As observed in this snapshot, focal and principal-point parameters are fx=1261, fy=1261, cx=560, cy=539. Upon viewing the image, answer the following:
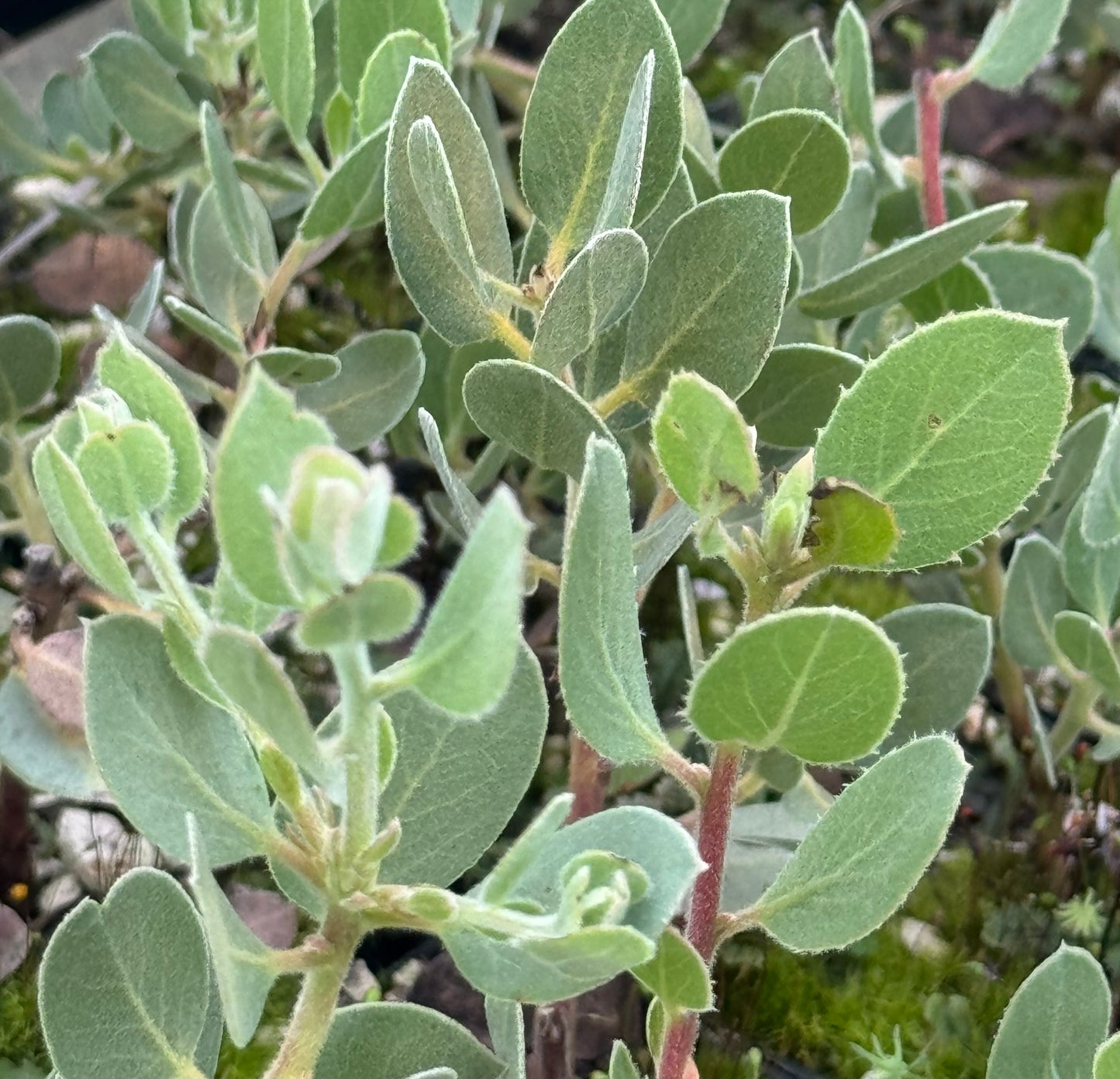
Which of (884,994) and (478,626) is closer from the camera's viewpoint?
(478,626)

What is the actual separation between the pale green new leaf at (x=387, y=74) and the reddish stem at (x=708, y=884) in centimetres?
35

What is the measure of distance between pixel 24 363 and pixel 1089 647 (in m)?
0.68

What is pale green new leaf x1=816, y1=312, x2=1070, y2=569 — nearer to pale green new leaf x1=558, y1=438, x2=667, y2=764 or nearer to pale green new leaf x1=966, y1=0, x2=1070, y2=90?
pale green new leaf x1=558, y1=438, x2=667, y2=764

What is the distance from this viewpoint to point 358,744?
377 millimetres

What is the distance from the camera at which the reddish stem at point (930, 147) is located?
83cm

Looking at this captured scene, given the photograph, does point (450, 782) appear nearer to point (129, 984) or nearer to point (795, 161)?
point (129, 984)

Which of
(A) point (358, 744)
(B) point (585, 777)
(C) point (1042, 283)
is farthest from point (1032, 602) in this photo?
(A) point (358, 744)

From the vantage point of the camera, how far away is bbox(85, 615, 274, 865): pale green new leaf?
45cm

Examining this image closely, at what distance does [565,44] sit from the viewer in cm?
55

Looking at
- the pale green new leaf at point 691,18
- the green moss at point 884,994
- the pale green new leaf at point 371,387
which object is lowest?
the green moss at point 884,994

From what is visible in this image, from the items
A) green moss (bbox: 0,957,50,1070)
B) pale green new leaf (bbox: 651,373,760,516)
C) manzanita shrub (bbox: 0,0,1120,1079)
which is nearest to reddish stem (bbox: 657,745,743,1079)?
manzanita shrub (bbox: 0,0,1120,1079)

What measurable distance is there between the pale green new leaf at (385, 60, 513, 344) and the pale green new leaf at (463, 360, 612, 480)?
41 millimetres

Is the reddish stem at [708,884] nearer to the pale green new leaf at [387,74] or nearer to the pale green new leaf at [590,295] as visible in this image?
the pale green new leaf at [590,295]

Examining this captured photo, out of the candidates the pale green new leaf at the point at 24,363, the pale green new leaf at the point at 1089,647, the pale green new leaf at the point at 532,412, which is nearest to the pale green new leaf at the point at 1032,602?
the pale green new leaf at the point at 1089,647
